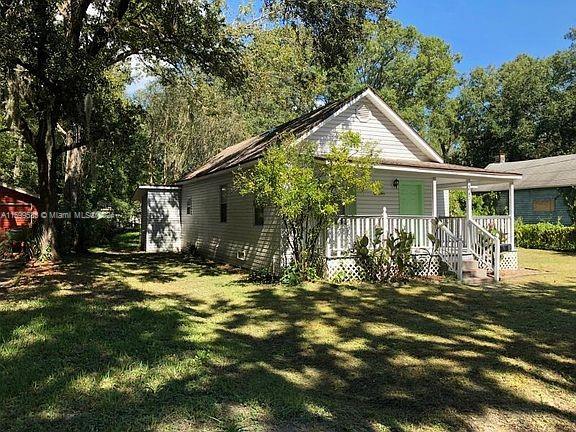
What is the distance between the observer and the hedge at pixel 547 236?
19.5 metres

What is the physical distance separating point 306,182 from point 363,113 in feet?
15.2

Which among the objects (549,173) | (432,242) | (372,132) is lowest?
(432,242)

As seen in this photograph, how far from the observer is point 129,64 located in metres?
19.3

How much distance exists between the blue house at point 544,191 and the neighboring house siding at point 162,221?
17834 millimetres

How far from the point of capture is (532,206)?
25.3 meters

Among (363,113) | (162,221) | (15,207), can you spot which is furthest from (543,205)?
(15,207)

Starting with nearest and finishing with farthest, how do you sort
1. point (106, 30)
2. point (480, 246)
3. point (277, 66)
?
point (480, 246), point (106, 30), point (277, 66)

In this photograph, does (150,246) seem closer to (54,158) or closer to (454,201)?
(54,158)

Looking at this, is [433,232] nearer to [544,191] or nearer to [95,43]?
[95,43]

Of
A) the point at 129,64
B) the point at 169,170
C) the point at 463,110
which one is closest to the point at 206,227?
the point at 129,64

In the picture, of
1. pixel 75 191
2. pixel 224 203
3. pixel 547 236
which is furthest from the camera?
pixel 547 236

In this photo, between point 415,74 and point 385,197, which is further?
point 415,74

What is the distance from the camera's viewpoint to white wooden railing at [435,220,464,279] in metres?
11.9

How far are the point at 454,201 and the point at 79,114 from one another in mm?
18189
